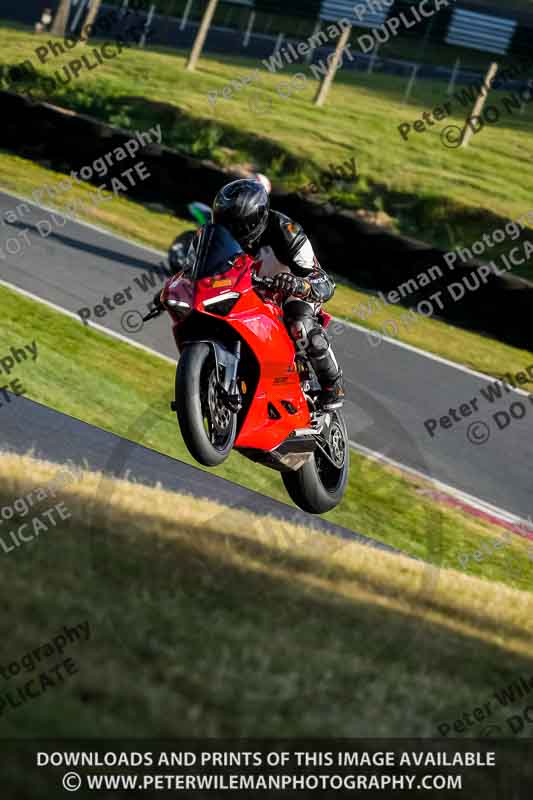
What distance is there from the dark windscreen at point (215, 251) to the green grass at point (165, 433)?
2670mm

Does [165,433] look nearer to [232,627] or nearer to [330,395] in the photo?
[330,395]

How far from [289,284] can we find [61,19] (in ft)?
108

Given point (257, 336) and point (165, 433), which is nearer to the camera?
point (257, 336)

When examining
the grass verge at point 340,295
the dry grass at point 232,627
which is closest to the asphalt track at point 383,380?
the grass verge at point 340,295

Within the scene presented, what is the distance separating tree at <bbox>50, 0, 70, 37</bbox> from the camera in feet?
116

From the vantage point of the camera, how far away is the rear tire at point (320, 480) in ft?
21.8

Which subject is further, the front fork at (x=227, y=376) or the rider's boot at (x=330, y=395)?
the rider's boot at (x=330, y=395)

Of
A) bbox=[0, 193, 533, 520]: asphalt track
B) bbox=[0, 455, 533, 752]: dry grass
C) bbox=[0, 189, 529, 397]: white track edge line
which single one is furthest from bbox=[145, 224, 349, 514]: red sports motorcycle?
bbox=[0, 189, 529, 397]: white track edge line

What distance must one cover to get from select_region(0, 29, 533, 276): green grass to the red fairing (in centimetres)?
1352

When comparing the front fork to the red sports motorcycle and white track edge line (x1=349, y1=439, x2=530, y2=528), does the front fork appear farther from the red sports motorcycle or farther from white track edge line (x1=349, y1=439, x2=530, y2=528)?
white track edge line (x1=349, y1=439, x2=530, y2=528)

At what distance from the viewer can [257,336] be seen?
223 inches

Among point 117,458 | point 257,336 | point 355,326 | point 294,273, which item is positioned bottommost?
point 355,326

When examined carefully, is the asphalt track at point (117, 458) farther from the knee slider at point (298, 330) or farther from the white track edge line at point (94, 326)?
the white track edge line at point (94, 326)

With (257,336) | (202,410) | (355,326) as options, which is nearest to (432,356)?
(355,326)
